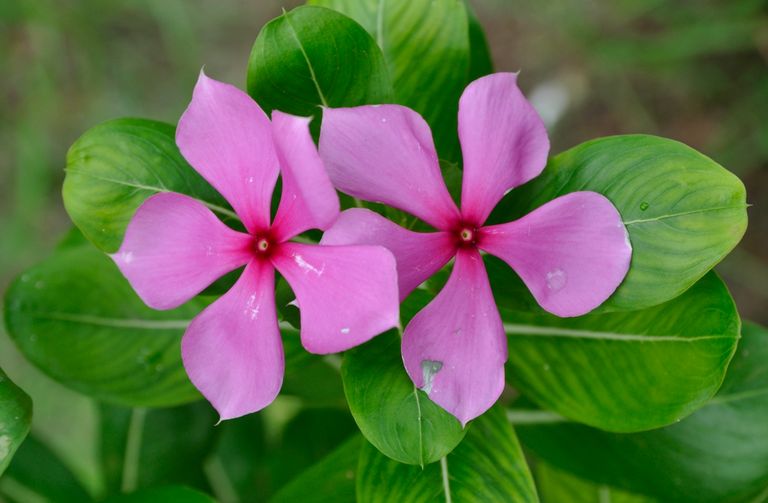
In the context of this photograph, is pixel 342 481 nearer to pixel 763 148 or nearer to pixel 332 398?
pixel 332 398

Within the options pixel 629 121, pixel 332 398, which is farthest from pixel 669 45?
pixel 332 398

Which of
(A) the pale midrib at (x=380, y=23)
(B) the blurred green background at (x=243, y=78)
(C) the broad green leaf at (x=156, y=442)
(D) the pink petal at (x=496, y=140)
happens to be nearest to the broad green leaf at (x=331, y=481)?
(C) the broad green leaf at (x=156, y=442)

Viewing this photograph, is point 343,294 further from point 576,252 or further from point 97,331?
point 97,331

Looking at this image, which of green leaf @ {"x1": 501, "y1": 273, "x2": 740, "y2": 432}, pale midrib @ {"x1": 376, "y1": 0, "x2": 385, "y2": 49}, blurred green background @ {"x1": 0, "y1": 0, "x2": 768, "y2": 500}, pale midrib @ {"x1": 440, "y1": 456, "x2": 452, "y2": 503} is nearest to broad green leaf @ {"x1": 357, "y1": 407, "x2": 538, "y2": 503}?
pale midrib @ {"x1": 440, "y1": 456, "x2": 452, "y2": 503}

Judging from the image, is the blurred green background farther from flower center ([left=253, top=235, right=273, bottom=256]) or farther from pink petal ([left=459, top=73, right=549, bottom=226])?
flower center ([left=253, top=235, right=273, bottom=256])

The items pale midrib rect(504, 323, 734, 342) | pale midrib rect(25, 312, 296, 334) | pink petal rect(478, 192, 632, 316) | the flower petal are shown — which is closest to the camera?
the flower petal

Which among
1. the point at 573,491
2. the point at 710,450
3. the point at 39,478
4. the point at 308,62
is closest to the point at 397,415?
the point at 308,62
